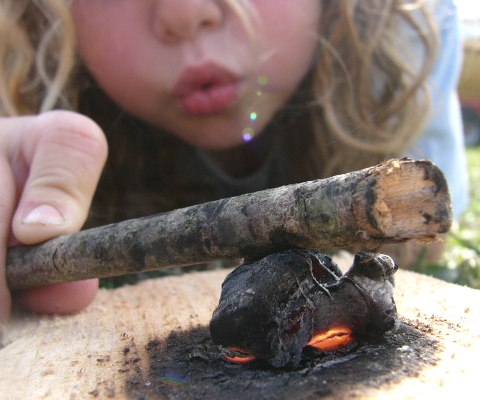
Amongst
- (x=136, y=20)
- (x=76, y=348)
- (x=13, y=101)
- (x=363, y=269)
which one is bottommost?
(x=76, y=348)

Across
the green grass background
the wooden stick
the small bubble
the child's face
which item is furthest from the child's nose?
the green grass background

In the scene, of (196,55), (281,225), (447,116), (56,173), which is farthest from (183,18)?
(447,116)

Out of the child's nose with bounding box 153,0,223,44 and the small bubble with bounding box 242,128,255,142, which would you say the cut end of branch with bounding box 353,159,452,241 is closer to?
the child's nose with bounding box 153,0,223,44

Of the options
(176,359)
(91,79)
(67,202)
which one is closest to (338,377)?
(176,359)

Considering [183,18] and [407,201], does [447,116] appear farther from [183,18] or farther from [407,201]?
[407,201]

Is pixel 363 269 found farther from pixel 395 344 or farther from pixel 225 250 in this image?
pixel 225 250

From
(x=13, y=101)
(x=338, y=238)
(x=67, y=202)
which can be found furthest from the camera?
(x=13, y=101)

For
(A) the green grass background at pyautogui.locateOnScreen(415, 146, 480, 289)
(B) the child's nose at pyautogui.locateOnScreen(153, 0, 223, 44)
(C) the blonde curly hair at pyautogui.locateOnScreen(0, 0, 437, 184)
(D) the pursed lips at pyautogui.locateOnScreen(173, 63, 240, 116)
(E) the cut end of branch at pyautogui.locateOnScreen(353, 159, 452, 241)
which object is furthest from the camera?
(C) the blonde curly hair at pyautogui.locateOnScreen(0, 0, 437, 184)

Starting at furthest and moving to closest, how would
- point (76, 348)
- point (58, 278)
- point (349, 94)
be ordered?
point (349, 94)
point (58, 278)
point (76, 348)
